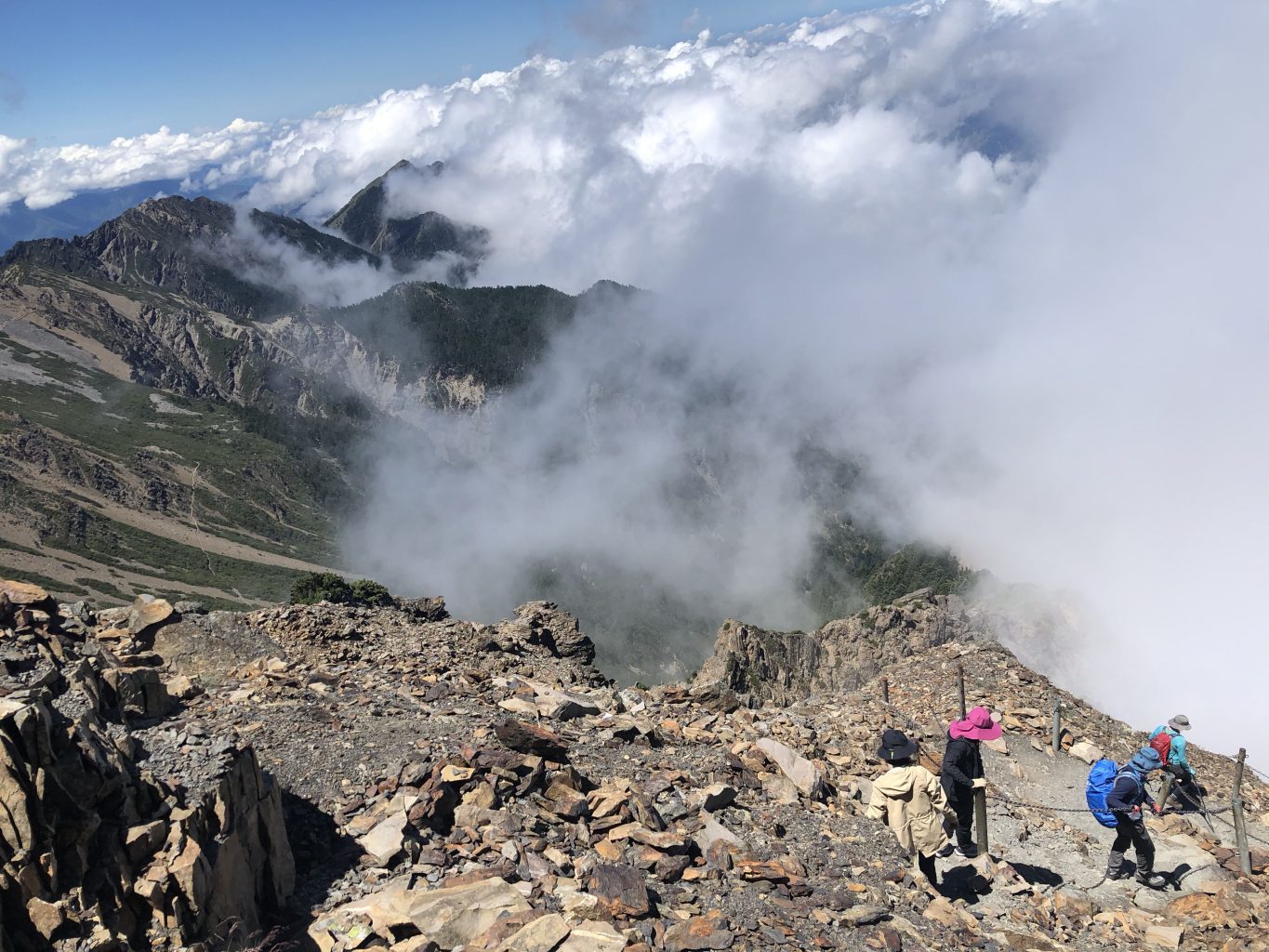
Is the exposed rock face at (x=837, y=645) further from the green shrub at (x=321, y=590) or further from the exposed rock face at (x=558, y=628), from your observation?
the exposed rock face at (x=558, y=628)

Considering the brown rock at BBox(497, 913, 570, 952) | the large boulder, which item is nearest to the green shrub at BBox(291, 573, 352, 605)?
the large boulder

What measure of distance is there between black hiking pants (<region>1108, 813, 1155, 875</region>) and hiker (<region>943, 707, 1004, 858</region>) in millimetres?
2596

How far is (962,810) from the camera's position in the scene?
53.5 feet

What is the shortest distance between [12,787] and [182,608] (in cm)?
1748

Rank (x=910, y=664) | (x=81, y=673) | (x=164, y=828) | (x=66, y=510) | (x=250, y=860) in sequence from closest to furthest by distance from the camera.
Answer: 1. (x=164, y=828)
2. (x=250, y=860)
3. (x=81, y=673)
4. (x=910, y=664)
5. (x=66, y=510)

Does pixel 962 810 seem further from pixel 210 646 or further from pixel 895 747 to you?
pixel 210 646

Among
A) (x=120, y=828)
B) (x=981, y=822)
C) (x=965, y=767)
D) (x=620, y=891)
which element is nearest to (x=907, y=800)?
(x=965, y=767)

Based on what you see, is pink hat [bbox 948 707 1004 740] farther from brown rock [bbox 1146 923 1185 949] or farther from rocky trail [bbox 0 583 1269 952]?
brown rock [bbox 1146 923 1185 949]

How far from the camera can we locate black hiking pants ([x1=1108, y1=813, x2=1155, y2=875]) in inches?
616

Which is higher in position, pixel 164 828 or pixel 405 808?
pixel 164 828

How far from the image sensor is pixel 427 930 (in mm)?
10602

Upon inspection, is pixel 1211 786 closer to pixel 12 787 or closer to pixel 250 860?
pixel 250 860

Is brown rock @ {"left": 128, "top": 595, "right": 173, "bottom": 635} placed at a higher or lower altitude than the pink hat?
higher

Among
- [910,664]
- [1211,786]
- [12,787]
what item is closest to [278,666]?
[12,787]
